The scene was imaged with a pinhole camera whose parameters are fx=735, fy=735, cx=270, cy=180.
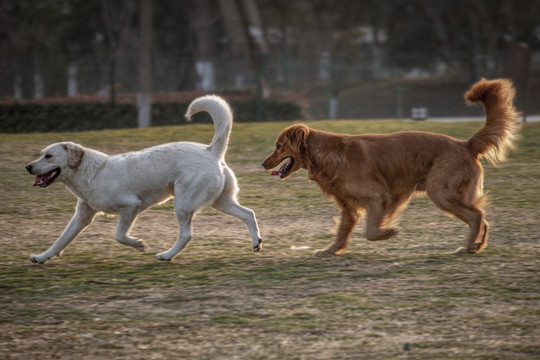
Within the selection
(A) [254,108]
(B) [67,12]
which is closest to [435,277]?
(A) [254,108]

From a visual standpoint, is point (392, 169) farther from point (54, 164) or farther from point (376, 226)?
point (54, 164)

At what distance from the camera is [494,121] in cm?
705

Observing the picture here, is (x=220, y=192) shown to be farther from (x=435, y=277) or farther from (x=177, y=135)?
(x=177, y=135)

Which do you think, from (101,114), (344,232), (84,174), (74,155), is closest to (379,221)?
(344,232)

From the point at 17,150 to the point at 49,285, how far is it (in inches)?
353

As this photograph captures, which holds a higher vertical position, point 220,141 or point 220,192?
point 220,141

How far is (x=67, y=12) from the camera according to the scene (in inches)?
2116

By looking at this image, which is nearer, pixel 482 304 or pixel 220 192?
pixel 482 304

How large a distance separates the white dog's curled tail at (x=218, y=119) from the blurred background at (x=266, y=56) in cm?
1672

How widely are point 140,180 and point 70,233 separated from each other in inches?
31.7

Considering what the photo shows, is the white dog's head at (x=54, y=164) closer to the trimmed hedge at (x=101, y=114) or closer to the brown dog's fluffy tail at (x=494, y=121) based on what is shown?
the brown dog's fluffy tail at (x=494, y=121)

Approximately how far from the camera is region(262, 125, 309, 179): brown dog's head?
6906 mm

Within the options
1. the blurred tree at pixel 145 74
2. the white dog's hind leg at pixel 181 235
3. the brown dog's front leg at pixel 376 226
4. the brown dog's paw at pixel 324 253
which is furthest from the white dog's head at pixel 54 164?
the blurred tree at pixel 145 74

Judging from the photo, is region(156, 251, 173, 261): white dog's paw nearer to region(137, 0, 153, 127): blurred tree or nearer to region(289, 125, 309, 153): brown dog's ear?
region(289, 125, 309, 153): brown dog's ear
